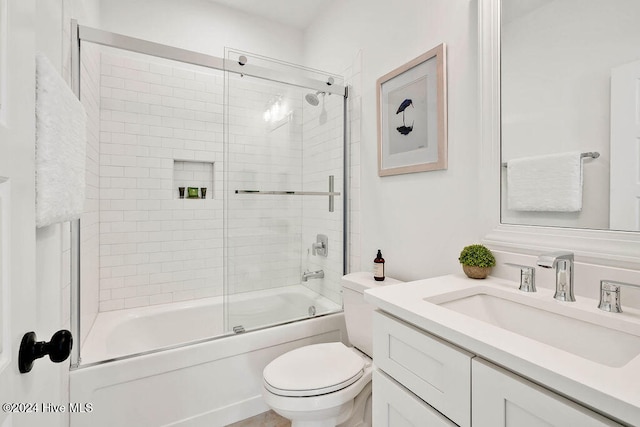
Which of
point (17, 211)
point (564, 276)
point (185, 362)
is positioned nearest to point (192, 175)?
point (185, 362)

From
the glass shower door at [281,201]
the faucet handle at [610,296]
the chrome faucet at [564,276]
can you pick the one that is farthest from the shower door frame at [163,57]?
the faucet handle at [610,296]

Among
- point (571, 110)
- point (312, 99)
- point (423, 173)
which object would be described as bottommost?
point (423, 173)

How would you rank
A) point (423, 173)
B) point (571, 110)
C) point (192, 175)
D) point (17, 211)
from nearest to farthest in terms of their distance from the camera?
1. point (17, 211)
2. point (571, 110)
3. point (423, 173)
4. point (192, 175)

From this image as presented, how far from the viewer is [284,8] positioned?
8.38 feet

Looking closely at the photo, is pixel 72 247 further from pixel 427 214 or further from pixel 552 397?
pixel 552 397

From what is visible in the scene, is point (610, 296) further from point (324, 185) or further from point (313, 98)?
point (313, 98)

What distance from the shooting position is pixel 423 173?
5.23 feet

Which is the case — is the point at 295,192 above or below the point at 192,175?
below

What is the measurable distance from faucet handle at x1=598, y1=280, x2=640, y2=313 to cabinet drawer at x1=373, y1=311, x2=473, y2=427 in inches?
18.3

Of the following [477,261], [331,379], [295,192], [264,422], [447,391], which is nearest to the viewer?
[447,391]

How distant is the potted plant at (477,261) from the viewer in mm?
1209

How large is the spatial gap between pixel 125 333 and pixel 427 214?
2085 mm

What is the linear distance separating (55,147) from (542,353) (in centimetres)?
127

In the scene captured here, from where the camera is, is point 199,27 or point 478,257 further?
point 199,27
